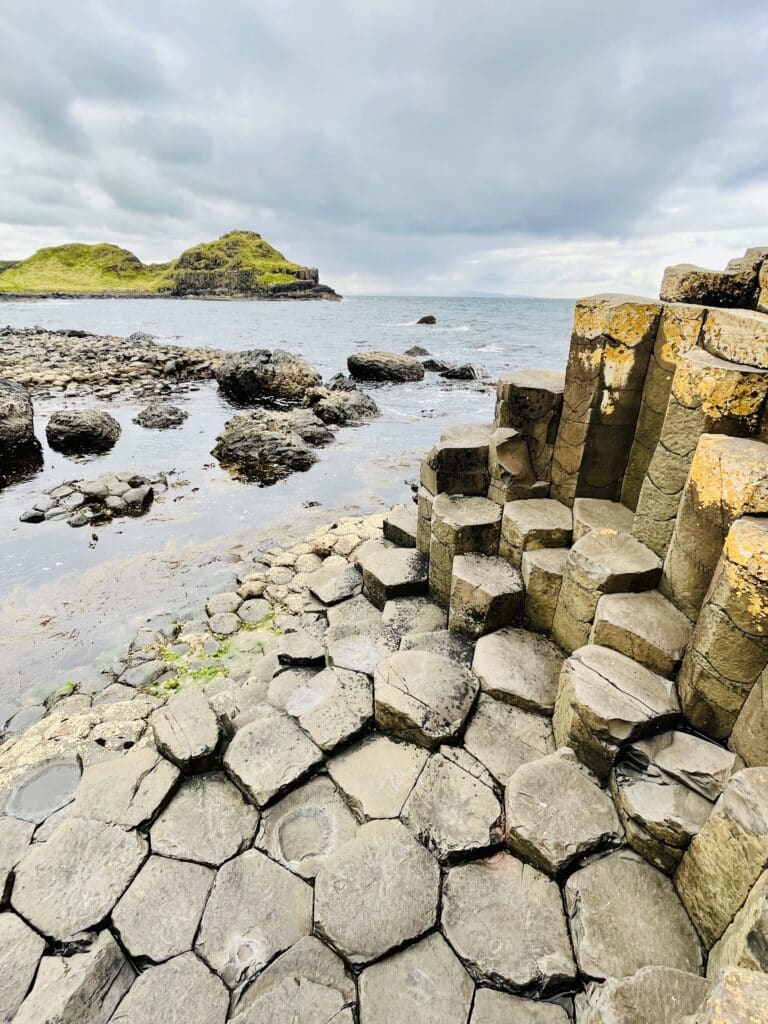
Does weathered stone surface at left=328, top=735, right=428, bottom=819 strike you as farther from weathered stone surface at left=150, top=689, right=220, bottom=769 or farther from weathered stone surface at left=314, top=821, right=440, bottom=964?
weathered stone surface at left=150, top=689, right=220, bottom=769

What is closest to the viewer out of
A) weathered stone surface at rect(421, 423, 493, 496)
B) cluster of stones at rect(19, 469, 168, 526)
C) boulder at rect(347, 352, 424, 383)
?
weathered stone surface at rect(421, 423, 493, 496)

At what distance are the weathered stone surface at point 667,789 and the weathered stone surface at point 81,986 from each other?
9.31 ft

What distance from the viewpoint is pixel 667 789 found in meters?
2.83

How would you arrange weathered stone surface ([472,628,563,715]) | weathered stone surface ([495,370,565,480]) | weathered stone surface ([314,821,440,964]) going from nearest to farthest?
weathered stone surface ([314,821,440,964]) → weathered stone surface ([472,628,563,715]) → weathered stone surface ([495,370,565,480])

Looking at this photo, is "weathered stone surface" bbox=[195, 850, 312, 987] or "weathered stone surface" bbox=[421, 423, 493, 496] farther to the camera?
"weathered stone surface" bbox=[421, 423, 493, 496]

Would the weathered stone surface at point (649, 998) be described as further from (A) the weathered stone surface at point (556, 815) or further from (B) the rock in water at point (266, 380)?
(B) the rock in water at point (266, 380)

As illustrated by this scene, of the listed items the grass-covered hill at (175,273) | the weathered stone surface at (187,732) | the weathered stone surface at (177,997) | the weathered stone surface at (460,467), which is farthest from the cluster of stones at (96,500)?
the grass-covered hill at (175,273)

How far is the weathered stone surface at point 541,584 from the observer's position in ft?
13.9

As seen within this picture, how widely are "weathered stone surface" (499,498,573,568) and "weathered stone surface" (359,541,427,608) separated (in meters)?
1.03

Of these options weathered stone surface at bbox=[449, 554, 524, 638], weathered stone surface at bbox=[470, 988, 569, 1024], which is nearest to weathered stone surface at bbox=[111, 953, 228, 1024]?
weathered stone surface at bbox=[470, 988, 569, 1024]

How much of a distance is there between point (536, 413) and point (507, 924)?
3.84 m

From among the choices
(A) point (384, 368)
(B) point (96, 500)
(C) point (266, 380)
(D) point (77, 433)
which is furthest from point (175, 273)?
(B) point (96, 500)

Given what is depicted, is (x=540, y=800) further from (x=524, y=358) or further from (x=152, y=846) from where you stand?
(x=524, y=358)

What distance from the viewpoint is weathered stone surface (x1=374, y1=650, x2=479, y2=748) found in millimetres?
3646
